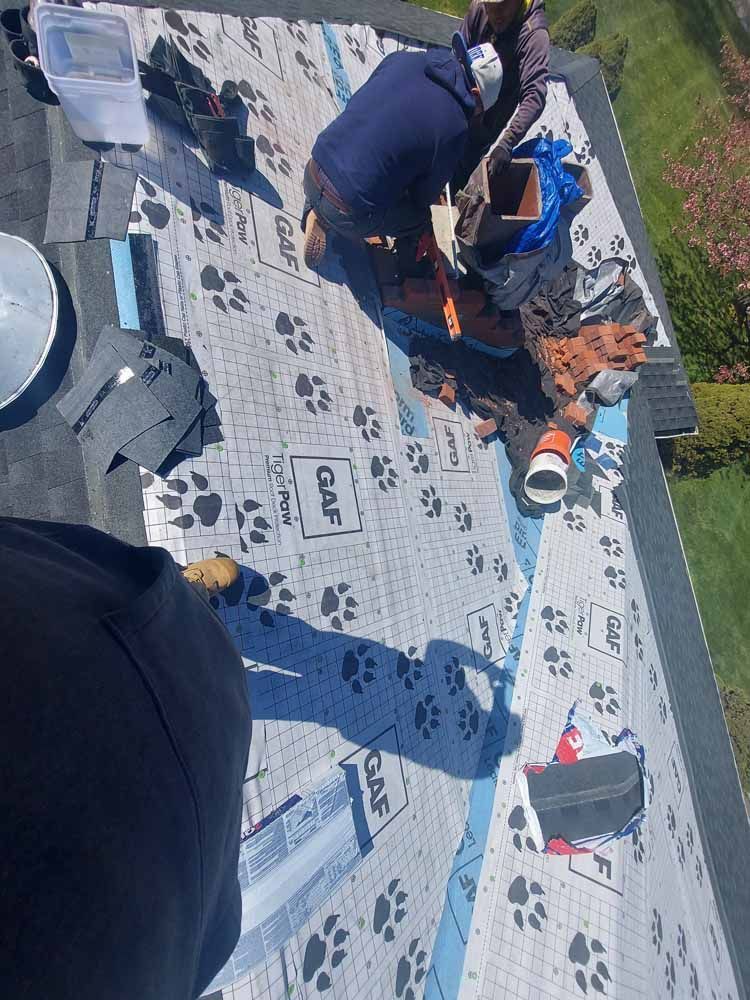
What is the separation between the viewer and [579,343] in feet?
15.0

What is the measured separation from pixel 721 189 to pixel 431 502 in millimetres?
6558

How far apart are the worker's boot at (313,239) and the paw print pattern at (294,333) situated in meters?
0.44

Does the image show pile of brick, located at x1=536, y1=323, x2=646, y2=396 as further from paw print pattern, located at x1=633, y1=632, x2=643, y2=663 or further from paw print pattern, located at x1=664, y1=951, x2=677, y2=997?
paw print pattern, located at x1=664, y1=951, x2=677, y2=997

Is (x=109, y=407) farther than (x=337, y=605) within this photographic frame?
No

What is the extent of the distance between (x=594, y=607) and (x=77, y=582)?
3915mm

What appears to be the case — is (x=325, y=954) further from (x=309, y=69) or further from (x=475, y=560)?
(x=309, y=69)

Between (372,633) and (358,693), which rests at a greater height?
(372,633)

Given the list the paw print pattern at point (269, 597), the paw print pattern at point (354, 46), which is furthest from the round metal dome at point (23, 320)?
the paw print pattern at point (354, 46)

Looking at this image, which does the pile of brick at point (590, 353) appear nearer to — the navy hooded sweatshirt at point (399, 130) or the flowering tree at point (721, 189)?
the navy hooded sweatshirt at point (399, 130)

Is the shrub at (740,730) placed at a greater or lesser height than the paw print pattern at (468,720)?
lesser

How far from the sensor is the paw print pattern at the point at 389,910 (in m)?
2.30

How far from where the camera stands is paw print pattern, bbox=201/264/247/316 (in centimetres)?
252

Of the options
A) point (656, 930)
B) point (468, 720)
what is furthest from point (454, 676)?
point (656, 930)

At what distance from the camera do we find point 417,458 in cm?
342
